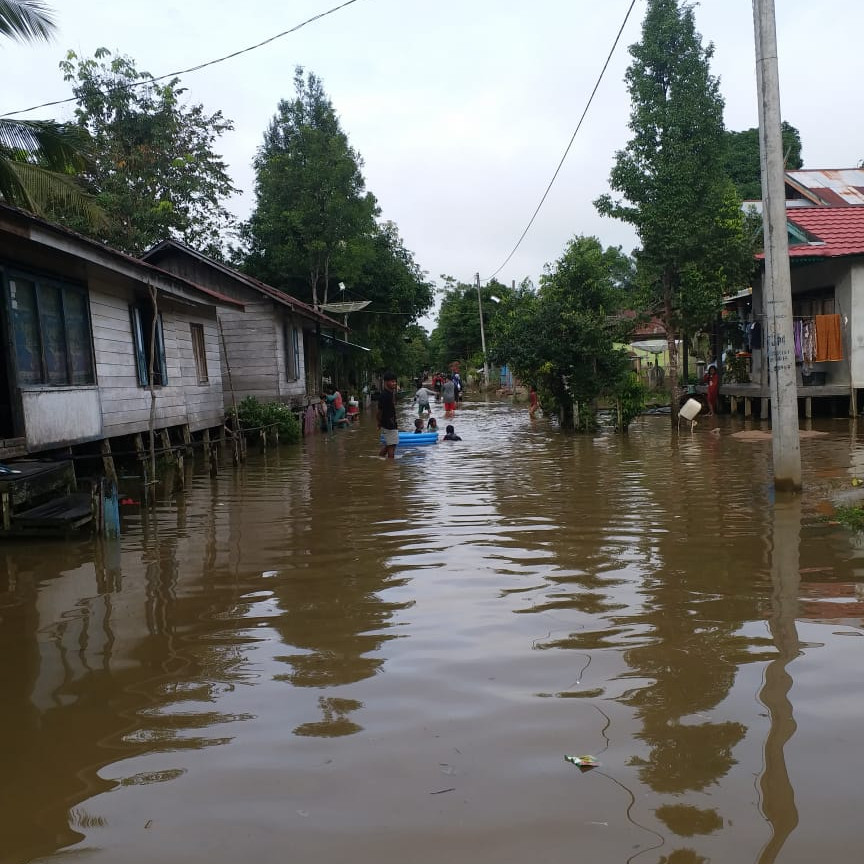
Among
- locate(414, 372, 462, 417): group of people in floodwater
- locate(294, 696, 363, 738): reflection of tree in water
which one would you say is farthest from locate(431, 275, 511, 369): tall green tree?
locate(294, 696, 363, 738): reflection of tree in water

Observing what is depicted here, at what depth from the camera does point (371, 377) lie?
157ft

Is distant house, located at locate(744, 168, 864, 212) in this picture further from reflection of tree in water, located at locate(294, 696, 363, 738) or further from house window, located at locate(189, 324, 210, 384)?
reflection of tree in water, located at locate(294, 696, 363, 738)

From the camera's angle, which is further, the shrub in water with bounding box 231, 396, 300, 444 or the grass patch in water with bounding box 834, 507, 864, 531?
the shrub in water with bounding box 231, 396, 300, 444

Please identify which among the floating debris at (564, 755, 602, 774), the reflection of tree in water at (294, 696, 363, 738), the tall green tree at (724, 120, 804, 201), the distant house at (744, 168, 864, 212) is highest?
the tall green tree at (724, 120, 804, 201)

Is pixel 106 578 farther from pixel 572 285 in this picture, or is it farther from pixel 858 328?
pixel 858 328

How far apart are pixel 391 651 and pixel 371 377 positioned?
43134 millimetres

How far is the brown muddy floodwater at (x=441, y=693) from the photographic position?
313 centimetres

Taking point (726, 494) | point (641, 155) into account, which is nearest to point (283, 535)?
point (726, 494)

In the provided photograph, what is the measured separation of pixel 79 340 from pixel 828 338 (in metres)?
17.2

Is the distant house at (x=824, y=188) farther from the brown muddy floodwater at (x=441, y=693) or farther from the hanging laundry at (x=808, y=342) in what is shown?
the brown muddy floodwater at (x=441, y=693)

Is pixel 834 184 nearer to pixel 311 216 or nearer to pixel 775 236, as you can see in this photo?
pixel 311 216

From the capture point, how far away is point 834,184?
91.8ft

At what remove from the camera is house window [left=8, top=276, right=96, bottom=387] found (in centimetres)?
1052

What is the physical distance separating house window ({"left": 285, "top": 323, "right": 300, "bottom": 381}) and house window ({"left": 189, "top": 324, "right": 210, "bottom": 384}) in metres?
5.12
